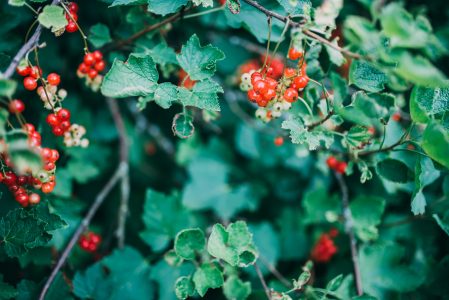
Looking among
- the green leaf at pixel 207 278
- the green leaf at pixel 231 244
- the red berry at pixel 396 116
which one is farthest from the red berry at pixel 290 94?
the red berry at pixel 396 116

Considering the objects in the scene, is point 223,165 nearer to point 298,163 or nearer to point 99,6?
point 298,163

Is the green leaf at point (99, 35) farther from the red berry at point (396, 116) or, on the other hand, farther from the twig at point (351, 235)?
the red berry at point (396, 116)

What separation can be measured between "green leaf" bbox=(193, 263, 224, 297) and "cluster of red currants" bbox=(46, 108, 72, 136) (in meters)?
0.98

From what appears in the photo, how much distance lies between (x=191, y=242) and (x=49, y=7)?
129 cm

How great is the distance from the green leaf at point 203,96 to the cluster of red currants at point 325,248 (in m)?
1.66

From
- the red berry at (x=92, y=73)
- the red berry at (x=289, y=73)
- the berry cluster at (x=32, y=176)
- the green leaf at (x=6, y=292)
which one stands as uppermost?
the red berry at (x=289, y=73)

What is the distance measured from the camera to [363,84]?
1.74 meters

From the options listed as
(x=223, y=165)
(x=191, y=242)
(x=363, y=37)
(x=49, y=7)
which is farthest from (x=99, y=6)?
(x=363, y=37)

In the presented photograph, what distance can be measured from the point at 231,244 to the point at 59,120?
102 centimetres

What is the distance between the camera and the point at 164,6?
1.77m

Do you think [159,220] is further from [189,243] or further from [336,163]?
[336,163]

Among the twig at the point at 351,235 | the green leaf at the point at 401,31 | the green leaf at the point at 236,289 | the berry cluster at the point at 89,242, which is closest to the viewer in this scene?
the green leaf at the point at 401,31

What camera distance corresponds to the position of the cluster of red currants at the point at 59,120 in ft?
5.74

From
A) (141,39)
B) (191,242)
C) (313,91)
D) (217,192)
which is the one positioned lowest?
(217,192)
